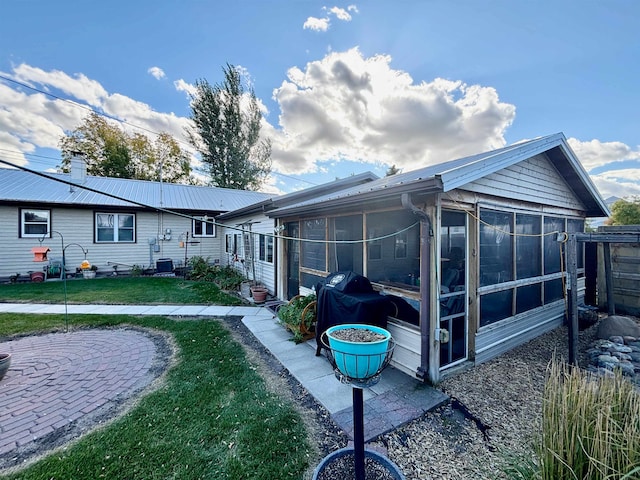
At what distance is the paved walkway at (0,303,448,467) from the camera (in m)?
2.76

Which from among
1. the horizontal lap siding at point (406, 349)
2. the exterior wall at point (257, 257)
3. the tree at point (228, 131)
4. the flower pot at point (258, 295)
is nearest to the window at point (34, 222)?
the exterior wall at point (257, 257)

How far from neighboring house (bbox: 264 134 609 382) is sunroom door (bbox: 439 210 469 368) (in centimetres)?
1

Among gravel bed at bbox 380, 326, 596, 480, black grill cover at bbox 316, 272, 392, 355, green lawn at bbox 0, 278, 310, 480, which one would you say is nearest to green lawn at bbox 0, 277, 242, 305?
green lawn at bbox 0, 278, 310, 480

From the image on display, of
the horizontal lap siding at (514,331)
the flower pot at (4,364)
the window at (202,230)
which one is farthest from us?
the window at (202,230)

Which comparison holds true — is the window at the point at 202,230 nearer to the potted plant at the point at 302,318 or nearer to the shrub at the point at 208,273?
the shrub at the point at 208,273

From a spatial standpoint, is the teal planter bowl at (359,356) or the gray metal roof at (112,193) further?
the gray metal roof at (112,193)

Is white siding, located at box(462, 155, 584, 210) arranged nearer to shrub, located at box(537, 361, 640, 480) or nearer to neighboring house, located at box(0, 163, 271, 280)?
shrub, located at box(537, 361, 640, 480)

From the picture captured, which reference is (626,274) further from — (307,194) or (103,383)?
(103,383)

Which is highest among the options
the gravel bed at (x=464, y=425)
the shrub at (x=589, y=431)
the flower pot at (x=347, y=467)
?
the shrub at (x=589, y=431)

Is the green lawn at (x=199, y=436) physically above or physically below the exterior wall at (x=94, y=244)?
below

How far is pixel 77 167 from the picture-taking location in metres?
10.7

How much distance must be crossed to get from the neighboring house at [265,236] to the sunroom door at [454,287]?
13.1ft

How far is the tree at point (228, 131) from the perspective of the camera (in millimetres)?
19875

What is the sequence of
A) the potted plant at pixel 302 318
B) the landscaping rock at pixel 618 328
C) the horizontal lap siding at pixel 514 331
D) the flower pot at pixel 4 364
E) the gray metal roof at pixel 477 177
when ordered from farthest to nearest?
the potted plant at pixel 302 318
the landscaping rock at pixel 618 328
the horizontal lap siding at pixel 514 331
the flower pot at pixel 4 364
the gray metal roof at pixel 477 177
